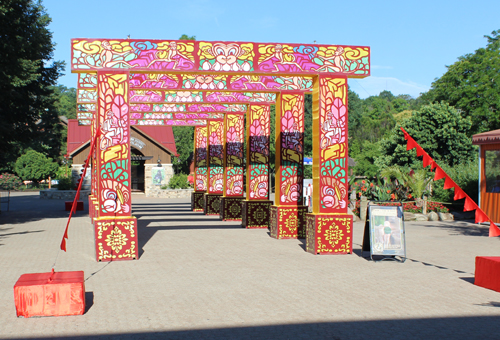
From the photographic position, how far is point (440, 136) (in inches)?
1138

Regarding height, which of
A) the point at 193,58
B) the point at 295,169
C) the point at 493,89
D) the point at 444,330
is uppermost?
the point at 493,89

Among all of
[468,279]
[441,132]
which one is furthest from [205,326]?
[441,132]

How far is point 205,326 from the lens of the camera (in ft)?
18.4

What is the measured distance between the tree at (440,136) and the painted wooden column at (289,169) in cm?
1653

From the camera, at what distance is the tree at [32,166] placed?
52.8 meters

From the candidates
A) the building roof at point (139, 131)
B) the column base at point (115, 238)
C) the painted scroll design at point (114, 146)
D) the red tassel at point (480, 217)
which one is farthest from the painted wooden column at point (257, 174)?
the building roof at point (139, 131)

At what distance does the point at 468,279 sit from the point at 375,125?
56160mm

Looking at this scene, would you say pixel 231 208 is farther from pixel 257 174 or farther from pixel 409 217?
pixel 409 217

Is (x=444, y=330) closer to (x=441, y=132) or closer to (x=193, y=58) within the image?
(x=193, y=58)

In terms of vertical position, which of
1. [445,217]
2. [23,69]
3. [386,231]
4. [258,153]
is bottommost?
[445,217]

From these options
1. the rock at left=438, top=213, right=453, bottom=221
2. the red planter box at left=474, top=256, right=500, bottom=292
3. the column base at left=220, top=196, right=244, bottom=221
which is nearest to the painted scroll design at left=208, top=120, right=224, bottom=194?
the column base at left=220, top=196, right=244, bottom=221

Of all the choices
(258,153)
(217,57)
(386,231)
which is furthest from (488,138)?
(217,57)

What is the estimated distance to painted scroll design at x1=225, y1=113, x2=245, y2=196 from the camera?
61.3ft

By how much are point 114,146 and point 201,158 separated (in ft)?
44.2
